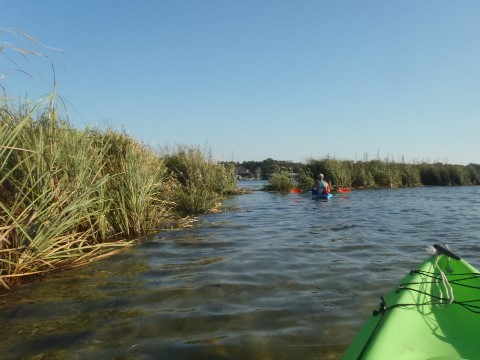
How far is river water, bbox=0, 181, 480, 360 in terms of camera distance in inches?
110

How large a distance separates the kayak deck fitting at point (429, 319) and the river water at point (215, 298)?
1.90ft

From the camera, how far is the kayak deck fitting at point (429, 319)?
2088mm

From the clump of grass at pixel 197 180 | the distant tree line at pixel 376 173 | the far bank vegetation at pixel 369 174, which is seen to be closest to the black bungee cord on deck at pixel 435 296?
the clump of grass at pixel 197 180

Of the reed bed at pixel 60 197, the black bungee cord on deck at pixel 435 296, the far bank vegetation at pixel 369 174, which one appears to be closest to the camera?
the black bungee cord on deck at pixel 435 296

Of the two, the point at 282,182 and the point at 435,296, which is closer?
the point at 435,296

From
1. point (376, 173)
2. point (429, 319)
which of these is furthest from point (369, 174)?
point (429, 319)

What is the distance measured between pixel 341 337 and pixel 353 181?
916 inches

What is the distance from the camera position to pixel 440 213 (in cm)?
1136

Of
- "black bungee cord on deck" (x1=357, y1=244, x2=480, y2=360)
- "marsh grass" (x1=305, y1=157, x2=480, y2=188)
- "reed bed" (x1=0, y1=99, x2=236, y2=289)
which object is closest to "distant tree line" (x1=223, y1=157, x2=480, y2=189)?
"marsh grass" (x1=305, y1=157, x2=480, y2=188)

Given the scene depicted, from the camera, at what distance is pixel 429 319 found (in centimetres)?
259

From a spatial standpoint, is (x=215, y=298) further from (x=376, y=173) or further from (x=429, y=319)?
(x=376, y=173)

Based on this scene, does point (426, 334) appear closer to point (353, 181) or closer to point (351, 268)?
point (351, 268)

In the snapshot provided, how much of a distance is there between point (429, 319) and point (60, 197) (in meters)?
3.95

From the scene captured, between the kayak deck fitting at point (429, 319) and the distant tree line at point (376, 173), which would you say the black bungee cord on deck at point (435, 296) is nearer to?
the kayak deck fitting at point (429, 319)
